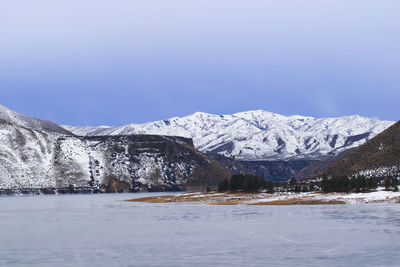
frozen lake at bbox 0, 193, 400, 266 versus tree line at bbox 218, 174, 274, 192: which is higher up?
tree line at bbox 218, 174, 274, 192

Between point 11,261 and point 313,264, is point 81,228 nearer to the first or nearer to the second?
point 11,261

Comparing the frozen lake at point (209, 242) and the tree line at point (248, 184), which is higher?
the tree line at point (248, 184)

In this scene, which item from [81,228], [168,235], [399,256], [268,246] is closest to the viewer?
[399,256]

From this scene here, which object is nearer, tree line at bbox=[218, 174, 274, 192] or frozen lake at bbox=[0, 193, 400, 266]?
frozen lake at bbox=[0, 193, 400, 266]

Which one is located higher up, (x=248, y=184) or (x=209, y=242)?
(x=248, y=184)

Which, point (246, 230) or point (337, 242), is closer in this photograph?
point (337, 242)

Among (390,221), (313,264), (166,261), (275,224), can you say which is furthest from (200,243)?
(390,221)

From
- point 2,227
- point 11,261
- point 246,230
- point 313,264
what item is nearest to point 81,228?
point 2,227

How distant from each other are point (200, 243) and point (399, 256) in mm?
16702

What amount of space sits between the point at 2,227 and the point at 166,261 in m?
35.7

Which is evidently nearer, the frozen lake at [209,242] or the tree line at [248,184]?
the frozen lake at [209,242]

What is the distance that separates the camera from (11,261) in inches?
1635

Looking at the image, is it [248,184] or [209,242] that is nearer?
[209,242]

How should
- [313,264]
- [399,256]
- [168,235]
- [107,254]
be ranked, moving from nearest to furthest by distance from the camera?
1. [313,264]
2. [399,256]
3. [107,254]
4. [168,235]
